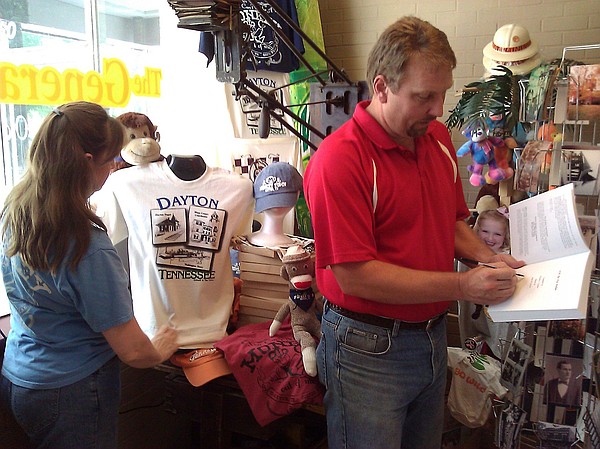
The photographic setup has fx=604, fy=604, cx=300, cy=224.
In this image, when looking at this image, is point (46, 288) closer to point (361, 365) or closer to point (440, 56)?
point (361, 365)

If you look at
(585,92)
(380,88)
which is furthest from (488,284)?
(585,92)

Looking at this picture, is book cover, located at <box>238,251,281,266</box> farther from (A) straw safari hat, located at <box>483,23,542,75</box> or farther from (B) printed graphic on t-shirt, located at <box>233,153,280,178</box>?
(A) straw safari hat, located at <box>483,23,542,75</box>

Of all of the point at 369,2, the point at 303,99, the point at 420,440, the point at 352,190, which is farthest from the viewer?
the point at 369,2

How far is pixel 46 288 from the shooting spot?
1373 millimetres

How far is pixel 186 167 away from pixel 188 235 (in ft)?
0.82

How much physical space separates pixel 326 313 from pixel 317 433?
1.07 m

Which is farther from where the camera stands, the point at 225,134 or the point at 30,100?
the point at 225,134

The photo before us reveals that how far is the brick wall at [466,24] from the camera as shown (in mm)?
2936

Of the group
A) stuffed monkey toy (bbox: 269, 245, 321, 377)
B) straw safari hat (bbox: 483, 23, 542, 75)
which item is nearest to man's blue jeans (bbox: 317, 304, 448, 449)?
stuffed monkey toy (bbox: 269, 245, 321, 377)

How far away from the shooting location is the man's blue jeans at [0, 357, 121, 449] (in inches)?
56.9

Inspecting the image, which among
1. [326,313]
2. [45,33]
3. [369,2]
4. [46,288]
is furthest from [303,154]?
[46,288]

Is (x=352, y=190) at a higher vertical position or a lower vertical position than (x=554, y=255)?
higher

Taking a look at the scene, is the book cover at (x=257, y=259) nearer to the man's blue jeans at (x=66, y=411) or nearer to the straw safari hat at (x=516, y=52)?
the man's blue jeans at (x=66, y=411)

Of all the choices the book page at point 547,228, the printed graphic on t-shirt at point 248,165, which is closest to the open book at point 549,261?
the book page at point 547,228
